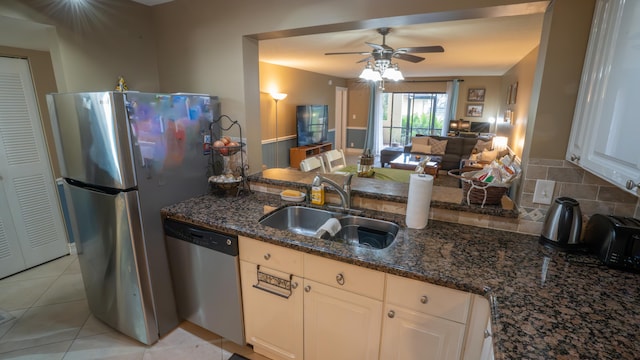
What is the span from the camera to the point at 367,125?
938cm

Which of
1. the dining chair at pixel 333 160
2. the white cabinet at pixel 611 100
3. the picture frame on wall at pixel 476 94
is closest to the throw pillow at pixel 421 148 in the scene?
the picture frame on wall at pixel 476 94

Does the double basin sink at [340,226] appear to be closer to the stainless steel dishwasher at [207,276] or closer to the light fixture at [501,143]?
the stainless steel dishwasher at [207,276]

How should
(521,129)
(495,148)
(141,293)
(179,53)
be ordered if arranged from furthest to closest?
1. (495,148)
2. (521,129)
3. (179,53)
4. (141,293)

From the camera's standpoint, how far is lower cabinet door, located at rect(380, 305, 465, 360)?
120 cm

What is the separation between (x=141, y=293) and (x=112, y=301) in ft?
1.04

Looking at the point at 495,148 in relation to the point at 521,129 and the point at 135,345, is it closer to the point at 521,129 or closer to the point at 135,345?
the point at 521,129

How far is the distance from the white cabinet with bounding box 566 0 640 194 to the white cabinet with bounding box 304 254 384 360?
0.91m

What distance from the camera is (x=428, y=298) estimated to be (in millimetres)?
1208

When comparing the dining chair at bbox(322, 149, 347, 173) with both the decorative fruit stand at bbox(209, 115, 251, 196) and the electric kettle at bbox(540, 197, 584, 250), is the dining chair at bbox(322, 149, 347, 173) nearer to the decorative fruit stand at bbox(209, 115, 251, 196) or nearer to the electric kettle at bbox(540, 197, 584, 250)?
the decorative fruit stand at bbox(209, 115, 251, 196)

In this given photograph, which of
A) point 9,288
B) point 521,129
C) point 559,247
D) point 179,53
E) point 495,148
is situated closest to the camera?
point 559,247

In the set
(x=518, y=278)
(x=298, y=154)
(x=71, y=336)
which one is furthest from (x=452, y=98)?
(x=71, y=336)

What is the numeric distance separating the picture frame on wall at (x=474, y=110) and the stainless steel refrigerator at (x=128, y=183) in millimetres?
8048

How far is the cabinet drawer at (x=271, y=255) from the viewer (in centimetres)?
149

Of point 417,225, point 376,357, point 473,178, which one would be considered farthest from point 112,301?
point 473,178
